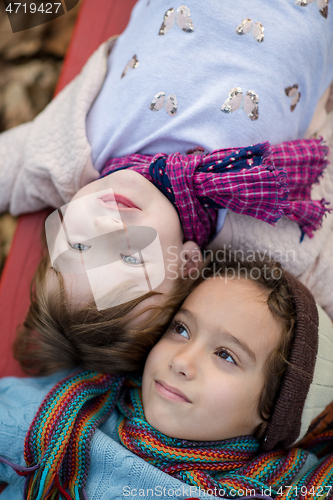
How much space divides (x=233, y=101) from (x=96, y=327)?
0.69m

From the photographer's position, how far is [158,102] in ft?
3.60

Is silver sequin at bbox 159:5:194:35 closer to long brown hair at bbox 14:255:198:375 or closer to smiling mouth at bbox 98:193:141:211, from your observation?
smiling mouth at bbox 98:193:141:211

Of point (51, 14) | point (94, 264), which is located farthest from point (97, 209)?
point (51, 14)

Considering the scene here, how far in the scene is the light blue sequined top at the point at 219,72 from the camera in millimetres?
1085

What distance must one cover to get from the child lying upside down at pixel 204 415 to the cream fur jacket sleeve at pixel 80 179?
6.1 inches

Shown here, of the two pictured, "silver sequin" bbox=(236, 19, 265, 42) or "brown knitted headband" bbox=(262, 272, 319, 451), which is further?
"silver sequin" bbox=(236, 19, 265, 42)

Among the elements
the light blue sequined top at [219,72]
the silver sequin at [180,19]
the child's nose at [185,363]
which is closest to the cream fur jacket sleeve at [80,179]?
the light blue sequined top at [219,72]

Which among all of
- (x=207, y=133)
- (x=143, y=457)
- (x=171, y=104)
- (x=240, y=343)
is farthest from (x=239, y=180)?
(x=143, y=457)

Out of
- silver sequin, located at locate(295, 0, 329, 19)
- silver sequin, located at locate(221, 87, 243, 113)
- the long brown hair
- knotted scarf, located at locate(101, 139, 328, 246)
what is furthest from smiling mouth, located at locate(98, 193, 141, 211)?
silver sequin, located at locate(295, 0, 329, 19)

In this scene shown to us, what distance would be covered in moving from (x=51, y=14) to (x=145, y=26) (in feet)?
2.66

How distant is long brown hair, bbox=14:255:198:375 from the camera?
0.94 metres

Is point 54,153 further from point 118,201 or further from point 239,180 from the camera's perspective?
point 239,180

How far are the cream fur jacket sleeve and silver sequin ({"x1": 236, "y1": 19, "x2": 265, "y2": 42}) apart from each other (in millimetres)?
387

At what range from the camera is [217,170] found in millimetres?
1044
